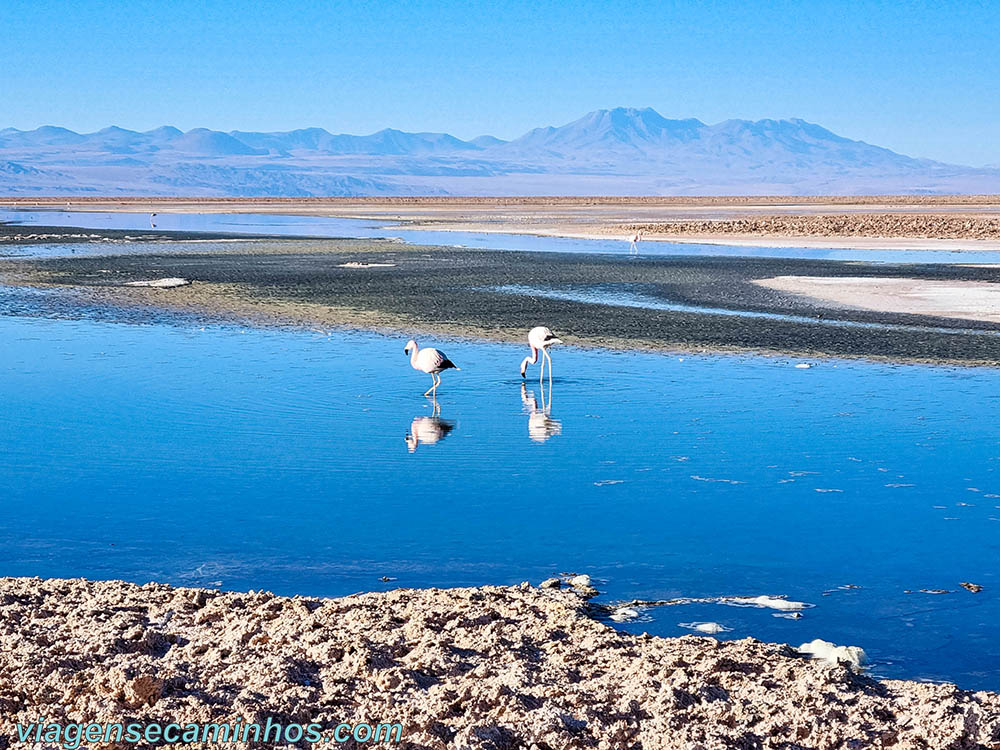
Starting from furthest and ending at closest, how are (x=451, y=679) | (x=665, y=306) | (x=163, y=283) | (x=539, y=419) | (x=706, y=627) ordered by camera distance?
1. (x=163, y=283)
2. (x=665, y=306)
3. (x=539, y=419)
4. (x=706, y=627)
5. (x=451, y=679)

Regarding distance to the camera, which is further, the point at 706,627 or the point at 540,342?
the point at 540,342

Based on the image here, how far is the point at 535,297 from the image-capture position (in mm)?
23812

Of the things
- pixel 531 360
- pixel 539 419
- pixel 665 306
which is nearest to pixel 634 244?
pixel 665 306

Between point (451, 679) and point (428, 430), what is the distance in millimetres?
5991

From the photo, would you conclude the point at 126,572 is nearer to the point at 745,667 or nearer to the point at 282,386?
the point at 745,667

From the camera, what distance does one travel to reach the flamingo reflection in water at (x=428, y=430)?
10.9m

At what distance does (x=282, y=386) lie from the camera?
13.4 meters

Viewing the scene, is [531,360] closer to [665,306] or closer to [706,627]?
[706,627]

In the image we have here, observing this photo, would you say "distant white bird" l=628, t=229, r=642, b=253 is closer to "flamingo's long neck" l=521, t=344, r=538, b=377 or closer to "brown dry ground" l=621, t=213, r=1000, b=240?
"brown dry ground" l=621, t=213, r=1000, b=240

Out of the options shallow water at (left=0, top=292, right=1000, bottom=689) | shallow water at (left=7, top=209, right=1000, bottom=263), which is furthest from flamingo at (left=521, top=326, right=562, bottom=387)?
shallow water at (left=7, top=209, right=1000, bottom=263)

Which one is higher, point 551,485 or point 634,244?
point 634,244

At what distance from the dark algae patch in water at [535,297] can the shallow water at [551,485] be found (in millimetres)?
2950

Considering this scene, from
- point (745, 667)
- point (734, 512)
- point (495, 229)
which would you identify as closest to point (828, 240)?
point (495, 229)

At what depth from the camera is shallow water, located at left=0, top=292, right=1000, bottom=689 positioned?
7.23m
